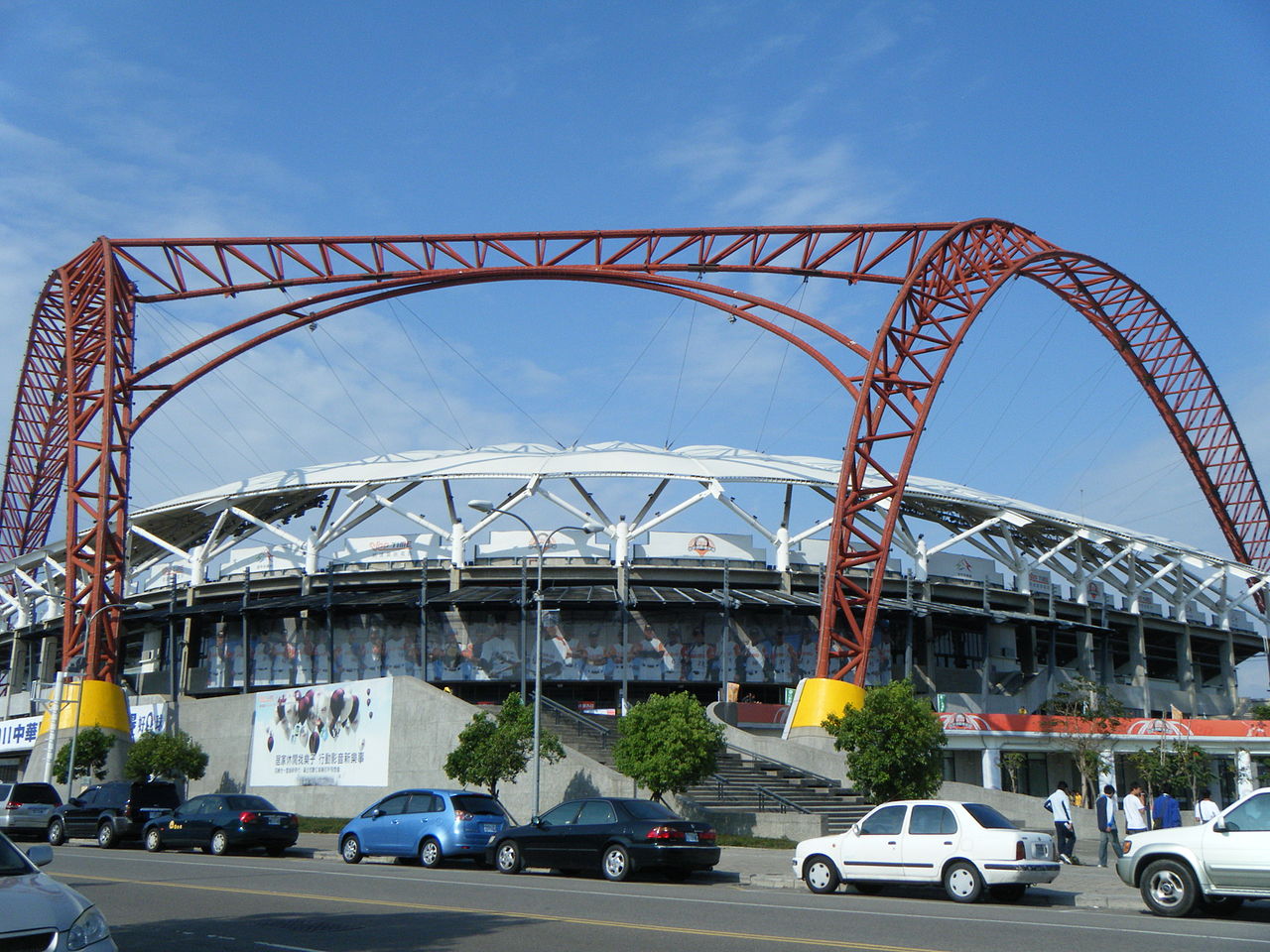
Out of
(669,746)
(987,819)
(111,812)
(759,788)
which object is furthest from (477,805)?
(111,812)

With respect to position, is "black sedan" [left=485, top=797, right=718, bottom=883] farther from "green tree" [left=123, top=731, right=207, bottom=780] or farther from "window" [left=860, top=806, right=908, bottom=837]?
"green tree" [left=123, top=731, right=207, bottom=780]

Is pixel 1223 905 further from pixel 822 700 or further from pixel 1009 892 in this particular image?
pixel 822 700

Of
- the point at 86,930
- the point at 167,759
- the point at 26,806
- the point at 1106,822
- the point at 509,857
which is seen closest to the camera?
the point at 86,930

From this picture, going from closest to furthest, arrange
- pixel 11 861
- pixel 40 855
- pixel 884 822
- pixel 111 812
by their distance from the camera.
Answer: pixel 11 861, pixel 40 855, pixel 884 822, pixel 111 812

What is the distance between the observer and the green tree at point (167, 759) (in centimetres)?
4616

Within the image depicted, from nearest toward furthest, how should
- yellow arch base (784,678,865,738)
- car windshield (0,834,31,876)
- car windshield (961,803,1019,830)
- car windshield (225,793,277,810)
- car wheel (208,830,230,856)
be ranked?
car windshield (0,834,31,876), car windshield (961,803,1019,830), car wheel (208,830,230,856), car windshield (225,793,277,810), yellow arch base (784,678,865,738)

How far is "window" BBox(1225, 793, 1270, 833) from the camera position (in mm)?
16016

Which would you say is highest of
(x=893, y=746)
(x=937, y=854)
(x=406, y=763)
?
(x=893, y=746)

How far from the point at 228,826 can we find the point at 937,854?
1804cm

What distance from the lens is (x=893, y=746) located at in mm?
30062

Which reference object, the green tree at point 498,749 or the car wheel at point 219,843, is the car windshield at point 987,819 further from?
the car wheel at point 219,843

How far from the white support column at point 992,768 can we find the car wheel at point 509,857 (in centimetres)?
2522

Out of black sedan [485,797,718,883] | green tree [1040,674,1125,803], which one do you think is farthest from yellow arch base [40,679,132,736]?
green tree [1040,674,1125,803]

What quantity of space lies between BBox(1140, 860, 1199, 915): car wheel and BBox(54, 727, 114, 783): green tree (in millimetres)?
41821
